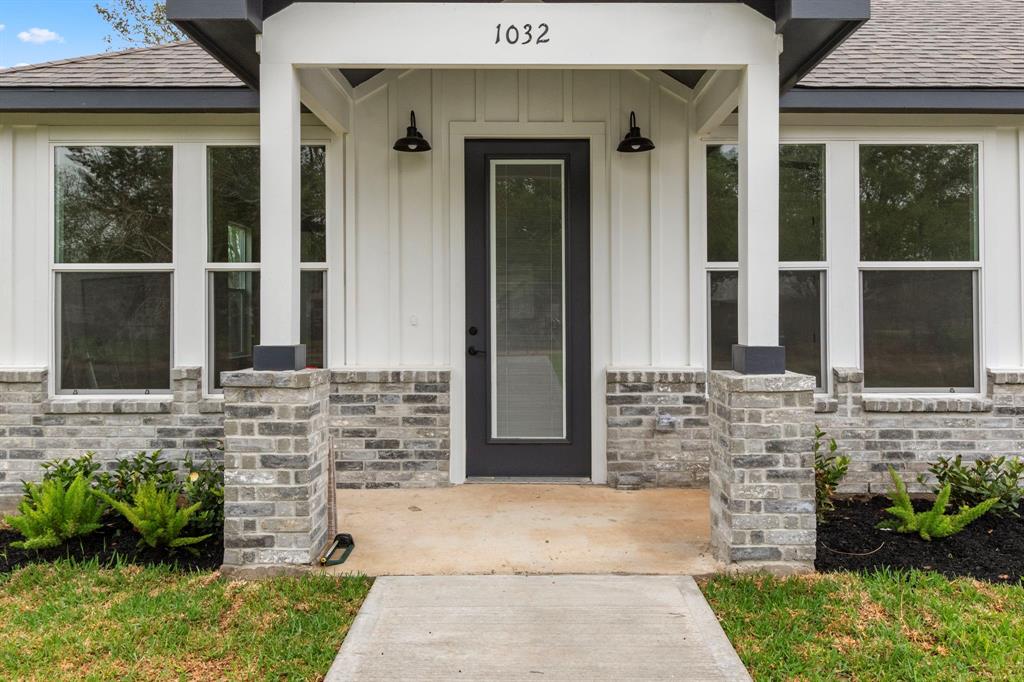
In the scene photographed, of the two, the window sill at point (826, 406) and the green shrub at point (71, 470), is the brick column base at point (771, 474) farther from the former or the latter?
the green shrub at point (71, 470)

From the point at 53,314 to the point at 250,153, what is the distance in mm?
1846

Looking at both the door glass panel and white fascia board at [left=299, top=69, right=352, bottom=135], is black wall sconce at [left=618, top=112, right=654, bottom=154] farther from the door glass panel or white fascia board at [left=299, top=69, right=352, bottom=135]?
white fascia board at [left=299, top=69, right=352, bottom=135]

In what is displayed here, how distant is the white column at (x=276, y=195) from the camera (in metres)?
3.32

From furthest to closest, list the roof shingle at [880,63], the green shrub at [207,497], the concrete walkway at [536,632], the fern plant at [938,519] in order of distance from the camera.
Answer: the roof shingle at [880,63], the green shrub at [207,497], the fern plant at [938,519], the concrete walkway at [536,632]

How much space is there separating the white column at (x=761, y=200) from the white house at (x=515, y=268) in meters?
1.10

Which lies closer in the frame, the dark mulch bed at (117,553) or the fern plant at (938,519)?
the dark mulch bed at (117,553)

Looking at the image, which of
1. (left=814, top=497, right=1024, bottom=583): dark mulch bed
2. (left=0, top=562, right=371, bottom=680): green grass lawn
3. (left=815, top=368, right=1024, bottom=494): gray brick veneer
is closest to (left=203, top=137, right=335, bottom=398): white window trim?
(left=0, top=562, right=371, bottom=680): green grass lawn

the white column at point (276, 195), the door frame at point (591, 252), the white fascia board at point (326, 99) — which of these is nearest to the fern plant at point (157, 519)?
the white column at point (276, 195)

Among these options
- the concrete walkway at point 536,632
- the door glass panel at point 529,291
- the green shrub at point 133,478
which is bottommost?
the concrete walkway at point 536,632

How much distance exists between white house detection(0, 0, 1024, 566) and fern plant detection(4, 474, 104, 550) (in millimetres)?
1069

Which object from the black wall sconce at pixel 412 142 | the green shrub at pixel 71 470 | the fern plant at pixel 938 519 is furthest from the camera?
the black wall sconce at pixel 412 142

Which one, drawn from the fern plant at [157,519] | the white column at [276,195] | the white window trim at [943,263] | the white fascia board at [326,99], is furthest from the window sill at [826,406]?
the fern plant at [157,519]

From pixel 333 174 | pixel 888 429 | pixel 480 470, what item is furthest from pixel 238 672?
pixel 888 429

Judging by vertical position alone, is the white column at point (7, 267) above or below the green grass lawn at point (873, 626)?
above
